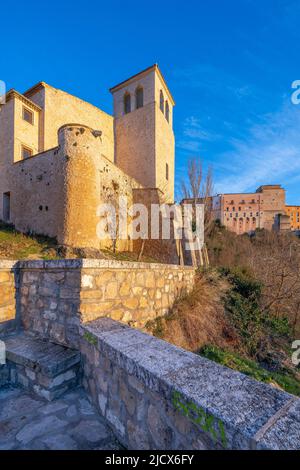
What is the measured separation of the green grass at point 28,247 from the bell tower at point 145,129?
31.1 feet

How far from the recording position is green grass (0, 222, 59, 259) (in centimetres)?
952

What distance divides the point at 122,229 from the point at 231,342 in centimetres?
1074

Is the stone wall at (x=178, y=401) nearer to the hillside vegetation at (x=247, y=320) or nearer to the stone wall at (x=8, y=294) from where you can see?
the stone wall at (x=8, y=294)

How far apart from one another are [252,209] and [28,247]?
4171cm

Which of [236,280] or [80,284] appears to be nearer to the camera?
[80,284]

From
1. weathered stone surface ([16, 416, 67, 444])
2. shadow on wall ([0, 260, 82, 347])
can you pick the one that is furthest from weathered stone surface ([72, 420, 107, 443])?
shadow on wall ([0, 260, 82, 347])

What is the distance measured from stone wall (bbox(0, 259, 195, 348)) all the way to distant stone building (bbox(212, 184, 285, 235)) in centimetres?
4087

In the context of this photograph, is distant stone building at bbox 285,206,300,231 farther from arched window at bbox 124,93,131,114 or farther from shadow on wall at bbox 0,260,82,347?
shadow on wall at bbox 0,260,82,347

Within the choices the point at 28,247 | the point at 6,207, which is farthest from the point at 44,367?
the point at 6,207

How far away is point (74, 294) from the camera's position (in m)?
2.17

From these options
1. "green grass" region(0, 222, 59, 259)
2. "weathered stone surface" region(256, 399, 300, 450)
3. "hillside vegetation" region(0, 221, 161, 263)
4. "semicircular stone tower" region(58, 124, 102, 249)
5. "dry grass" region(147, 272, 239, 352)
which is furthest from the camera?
"semicircular stone tower" region(58, 124, 102, 249)
